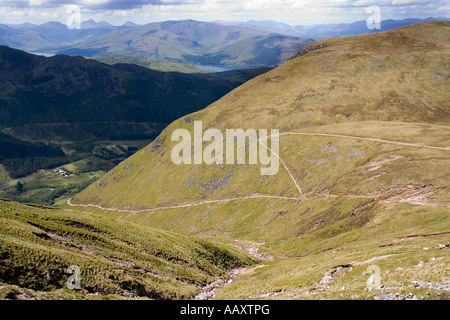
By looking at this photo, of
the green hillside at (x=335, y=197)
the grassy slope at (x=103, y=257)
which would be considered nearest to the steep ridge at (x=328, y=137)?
the green hillside at (x=335, y=197)

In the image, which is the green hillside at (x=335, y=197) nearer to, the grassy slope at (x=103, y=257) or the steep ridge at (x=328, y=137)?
the steep ridge at (x=328, y=137)

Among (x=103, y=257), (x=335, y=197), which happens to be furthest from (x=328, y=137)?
(x=103, y=257)

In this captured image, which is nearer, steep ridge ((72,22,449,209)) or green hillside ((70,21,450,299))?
green hillside ((70,21,450,299))

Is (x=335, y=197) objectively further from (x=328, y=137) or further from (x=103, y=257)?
(x=103, y=257)

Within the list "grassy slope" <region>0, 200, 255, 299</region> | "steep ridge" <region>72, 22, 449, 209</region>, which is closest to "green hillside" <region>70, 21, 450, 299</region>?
"steep ridge" <region>72, 22, 449, 209</region>

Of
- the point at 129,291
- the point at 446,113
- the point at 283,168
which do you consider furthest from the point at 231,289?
the point at 446,113

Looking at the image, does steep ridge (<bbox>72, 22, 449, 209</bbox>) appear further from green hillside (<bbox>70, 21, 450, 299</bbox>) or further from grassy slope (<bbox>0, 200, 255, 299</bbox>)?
grassy slope (<bbox>0, 200, 255, 299</bbox>)
